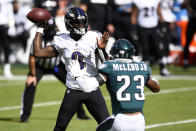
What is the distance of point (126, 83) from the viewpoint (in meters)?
5.79

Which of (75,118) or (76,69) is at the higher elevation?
(76,69)

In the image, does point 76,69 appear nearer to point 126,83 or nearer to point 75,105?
point 75,105

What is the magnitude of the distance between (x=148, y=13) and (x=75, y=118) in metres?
5.71

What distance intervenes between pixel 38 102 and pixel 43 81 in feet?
10.9

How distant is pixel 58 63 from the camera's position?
9.09m

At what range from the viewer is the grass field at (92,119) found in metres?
8.73

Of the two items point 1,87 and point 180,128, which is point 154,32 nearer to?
point 1,87

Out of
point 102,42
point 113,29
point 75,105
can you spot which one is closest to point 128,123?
point 75,105

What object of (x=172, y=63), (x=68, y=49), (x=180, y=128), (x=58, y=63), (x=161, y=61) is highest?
(x=68, y=49)

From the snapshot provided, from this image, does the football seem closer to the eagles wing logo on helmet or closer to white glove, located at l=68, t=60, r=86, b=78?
the eagles wing logo on helmet

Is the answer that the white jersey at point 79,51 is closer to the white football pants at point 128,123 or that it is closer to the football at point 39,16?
the football at point 39,16

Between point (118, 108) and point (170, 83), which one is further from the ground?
point (118, 108)

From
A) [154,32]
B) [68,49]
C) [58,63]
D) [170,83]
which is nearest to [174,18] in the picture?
[154,32]

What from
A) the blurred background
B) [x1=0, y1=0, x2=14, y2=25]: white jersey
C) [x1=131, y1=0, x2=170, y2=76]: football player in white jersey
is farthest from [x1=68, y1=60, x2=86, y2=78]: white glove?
[x1=0, y1=0, x2=14, y2=25]: white jersey
